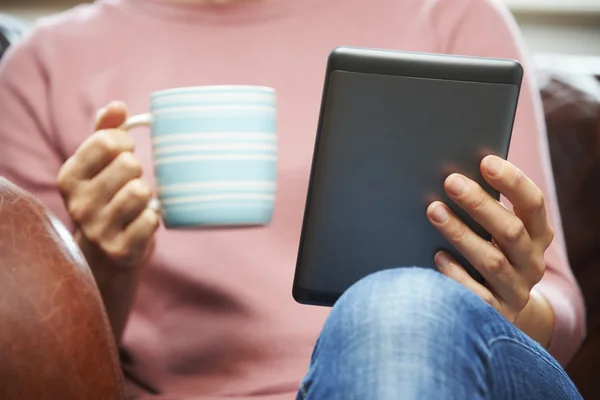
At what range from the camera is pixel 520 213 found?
0.58 meters

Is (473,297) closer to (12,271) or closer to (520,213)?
(520,213)

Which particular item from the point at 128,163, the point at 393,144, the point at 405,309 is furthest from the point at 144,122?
the point at 405,309

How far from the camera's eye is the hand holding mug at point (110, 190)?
64 cm

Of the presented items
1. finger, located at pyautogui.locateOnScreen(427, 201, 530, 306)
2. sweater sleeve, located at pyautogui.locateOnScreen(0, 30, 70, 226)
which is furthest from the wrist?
sweater sleeve, located at pyautogui.locateOnScreen(0, 30, 70, 226)

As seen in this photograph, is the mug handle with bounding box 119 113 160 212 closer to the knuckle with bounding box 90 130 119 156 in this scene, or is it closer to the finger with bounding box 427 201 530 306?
the knuckle with bounding box 90 130 119 156

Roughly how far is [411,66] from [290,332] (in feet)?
1.06

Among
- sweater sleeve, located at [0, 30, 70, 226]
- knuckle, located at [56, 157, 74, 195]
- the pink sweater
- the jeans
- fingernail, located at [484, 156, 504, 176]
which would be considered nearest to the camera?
the jeans

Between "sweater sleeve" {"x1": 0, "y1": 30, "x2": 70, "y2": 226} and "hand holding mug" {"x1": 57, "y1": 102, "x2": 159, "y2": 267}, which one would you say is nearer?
"hand holding mug" {"x1": 57, "y1": 102, "x2": 159, "y2": 267}

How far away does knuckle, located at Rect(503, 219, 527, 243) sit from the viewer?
0.56 meters

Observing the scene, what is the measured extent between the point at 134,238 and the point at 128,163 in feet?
0.24

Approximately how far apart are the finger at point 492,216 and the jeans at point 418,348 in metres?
0.12

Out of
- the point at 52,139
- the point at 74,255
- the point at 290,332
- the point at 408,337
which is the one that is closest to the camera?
the point at 408,337

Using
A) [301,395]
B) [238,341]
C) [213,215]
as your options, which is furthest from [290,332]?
[301,395]

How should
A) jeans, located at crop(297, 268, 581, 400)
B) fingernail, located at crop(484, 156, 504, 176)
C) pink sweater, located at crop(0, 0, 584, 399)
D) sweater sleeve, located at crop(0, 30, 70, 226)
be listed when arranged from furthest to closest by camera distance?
sweater sleeve, located at crop(0, 30, 70, 226), pink sweater, located at crop(0, 0, 584, 399), fingernail, located at crop(484, 156, 504, 176), jeans, located at crop(297, 268, 581, 400)
